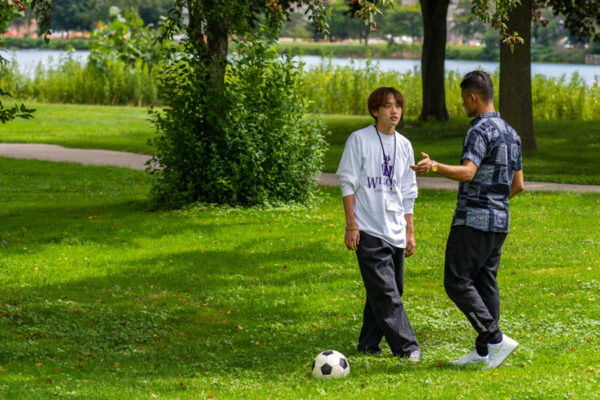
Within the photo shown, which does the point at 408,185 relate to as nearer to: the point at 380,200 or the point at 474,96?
the point at 380,200

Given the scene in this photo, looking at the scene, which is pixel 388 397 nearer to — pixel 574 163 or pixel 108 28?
pixel 574 163

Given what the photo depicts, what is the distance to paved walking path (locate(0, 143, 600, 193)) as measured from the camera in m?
15.9

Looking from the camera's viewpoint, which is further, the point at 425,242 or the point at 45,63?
the point at 45,63

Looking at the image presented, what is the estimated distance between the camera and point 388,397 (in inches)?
215

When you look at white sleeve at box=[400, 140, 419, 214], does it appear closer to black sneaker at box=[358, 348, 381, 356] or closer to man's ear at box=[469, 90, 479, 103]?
man's ear at box=[469, 90, 479, 103]

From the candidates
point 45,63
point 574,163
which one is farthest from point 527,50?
point 45,63

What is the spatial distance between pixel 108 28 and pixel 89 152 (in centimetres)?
1726

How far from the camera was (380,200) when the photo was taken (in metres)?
6.12

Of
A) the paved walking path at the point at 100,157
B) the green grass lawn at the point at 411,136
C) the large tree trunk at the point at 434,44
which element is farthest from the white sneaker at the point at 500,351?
the large tree trunk at the point at 434,44

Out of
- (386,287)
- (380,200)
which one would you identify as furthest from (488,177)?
(386,287)

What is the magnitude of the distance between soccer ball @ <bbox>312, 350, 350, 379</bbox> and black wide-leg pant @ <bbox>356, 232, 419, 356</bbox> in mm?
404

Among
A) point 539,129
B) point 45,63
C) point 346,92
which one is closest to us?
point 539,129

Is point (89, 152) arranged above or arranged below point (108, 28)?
below

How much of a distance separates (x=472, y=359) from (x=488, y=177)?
1.32m
